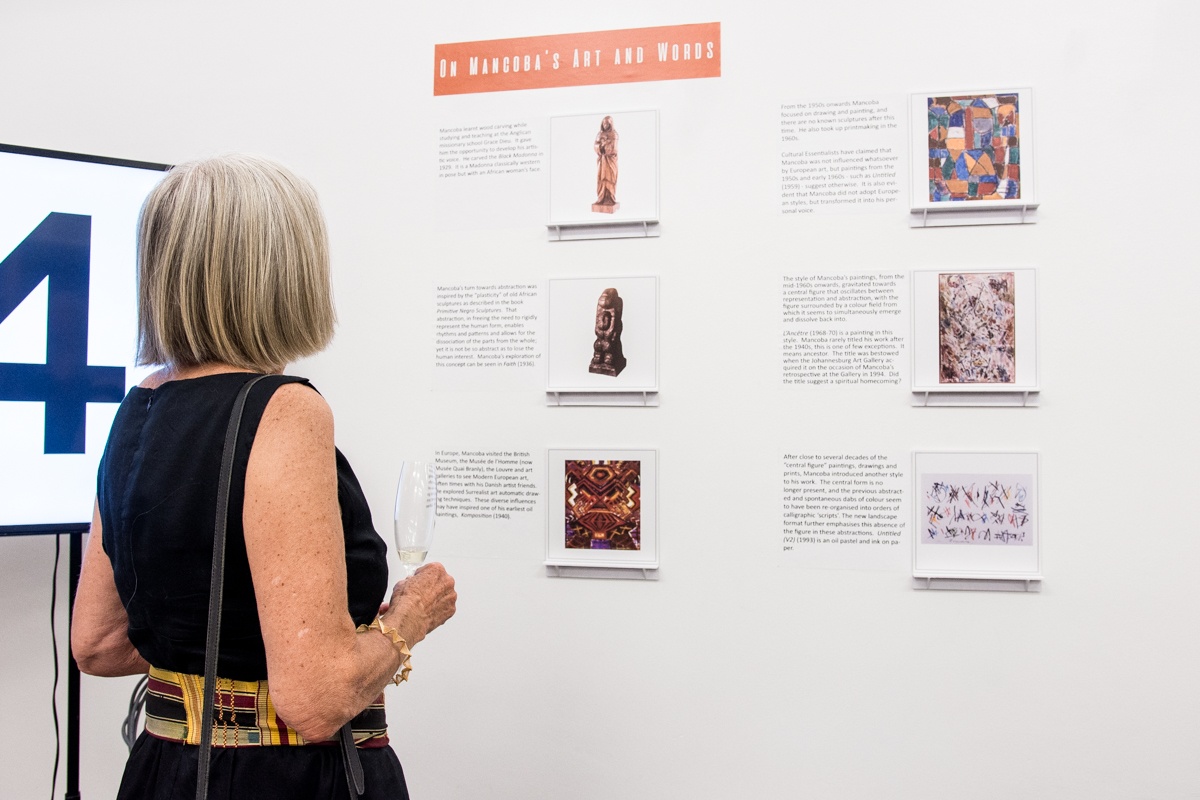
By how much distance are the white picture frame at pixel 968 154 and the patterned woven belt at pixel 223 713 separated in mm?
1702

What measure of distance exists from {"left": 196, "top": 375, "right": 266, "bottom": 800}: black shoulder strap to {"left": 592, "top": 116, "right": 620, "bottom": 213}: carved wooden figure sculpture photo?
4.18 ft

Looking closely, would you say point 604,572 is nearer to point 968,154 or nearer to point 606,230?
point 606,230

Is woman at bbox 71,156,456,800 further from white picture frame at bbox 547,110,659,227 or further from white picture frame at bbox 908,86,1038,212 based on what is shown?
white picture frame at bbox 908,86,1038,212

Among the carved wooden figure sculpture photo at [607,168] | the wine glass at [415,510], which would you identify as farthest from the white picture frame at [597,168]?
the wine glass at [415,510]

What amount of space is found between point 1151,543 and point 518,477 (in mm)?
1505

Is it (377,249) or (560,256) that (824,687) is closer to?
(560,256)

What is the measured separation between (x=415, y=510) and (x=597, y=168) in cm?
115

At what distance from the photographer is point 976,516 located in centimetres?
195

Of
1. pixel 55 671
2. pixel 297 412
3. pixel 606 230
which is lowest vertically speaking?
pixel 55 671

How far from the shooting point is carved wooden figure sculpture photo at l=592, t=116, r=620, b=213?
212 cm

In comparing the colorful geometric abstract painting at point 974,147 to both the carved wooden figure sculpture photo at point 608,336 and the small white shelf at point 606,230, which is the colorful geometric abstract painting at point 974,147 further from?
the carved wooden figure sculpture photo at point 608,336

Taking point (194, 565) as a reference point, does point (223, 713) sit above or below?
below

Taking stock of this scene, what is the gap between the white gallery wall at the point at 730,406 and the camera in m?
1.90

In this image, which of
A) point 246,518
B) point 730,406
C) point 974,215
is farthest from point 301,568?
point 974,215
